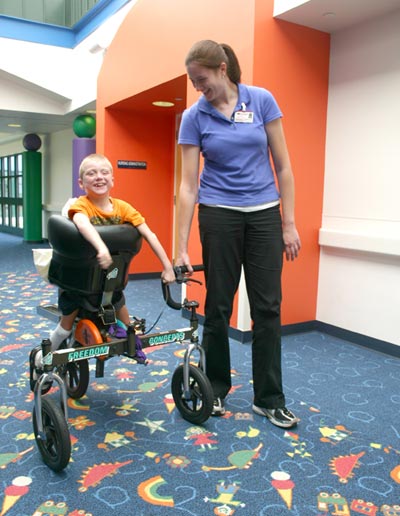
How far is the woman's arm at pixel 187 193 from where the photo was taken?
6.89ft

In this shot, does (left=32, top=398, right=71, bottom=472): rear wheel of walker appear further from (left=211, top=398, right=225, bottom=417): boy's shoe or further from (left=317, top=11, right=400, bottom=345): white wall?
(left=317, top=11, right=400, bottom=345): white wall

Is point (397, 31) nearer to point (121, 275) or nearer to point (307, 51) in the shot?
point (307, 51)

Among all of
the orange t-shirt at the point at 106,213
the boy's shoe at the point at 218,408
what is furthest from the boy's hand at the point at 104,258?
the boy's shoe at the point at 218,408

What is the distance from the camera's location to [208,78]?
194cm

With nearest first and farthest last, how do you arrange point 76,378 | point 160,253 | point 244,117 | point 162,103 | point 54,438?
point 54,438
point 244,117
point 160,253
point 76,378
point 162,103

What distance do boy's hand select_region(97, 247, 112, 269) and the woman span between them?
14.3 inches

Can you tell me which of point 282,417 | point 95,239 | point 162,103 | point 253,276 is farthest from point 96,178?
point 162,103

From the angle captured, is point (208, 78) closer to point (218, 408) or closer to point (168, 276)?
point (168, 276)

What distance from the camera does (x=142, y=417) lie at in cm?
226

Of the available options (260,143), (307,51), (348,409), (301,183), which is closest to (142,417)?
(348,409)

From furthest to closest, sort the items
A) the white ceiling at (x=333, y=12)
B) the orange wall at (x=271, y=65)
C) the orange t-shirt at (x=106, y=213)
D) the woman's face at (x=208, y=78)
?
the orange wall at (x=271, y=65), the white ceiling at (x=333, y=12), the orange t-shirt at (x=106, y=213), the woman's face at (x=208, y=78)

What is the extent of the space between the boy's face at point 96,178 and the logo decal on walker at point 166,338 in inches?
25.6

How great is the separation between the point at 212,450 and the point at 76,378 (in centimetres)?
81

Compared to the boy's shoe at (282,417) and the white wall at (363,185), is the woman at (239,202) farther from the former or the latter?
the white wall at (363,185)
